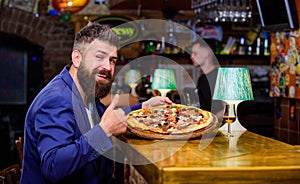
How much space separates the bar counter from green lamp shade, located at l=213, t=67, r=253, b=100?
1.06 feet

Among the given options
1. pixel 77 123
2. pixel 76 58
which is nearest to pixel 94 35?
pixel 76 58

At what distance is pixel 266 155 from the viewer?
204 cm

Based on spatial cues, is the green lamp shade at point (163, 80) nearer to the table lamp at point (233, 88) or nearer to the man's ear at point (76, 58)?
the table lamp at point (233, 88)

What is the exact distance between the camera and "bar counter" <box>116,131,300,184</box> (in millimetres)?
1762

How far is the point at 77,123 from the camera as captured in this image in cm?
216

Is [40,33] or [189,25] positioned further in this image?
[189,25]

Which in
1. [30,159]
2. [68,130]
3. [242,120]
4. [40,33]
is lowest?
[242,120]

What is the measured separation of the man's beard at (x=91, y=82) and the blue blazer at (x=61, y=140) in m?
0.06

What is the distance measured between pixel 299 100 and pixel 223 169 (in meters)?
3.59

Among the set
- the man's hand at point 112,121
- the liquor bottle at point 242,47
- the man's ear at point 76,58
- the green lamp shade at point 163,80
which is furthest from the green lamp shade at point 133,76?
the man's hand at point 112,121

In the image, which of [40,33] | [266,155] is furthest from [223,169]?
[40,33]

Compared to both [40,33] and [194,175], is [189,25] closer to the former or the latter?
[40,33]

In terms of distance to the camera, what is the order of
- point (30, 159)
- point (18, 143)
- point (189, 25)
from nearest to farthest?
point (30, 159), point (18, 143), point (189, 25)

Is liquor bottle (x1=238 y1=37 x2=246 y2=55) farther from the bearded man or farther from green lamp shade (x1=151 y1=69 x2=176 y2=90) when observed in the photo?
the bearded man
